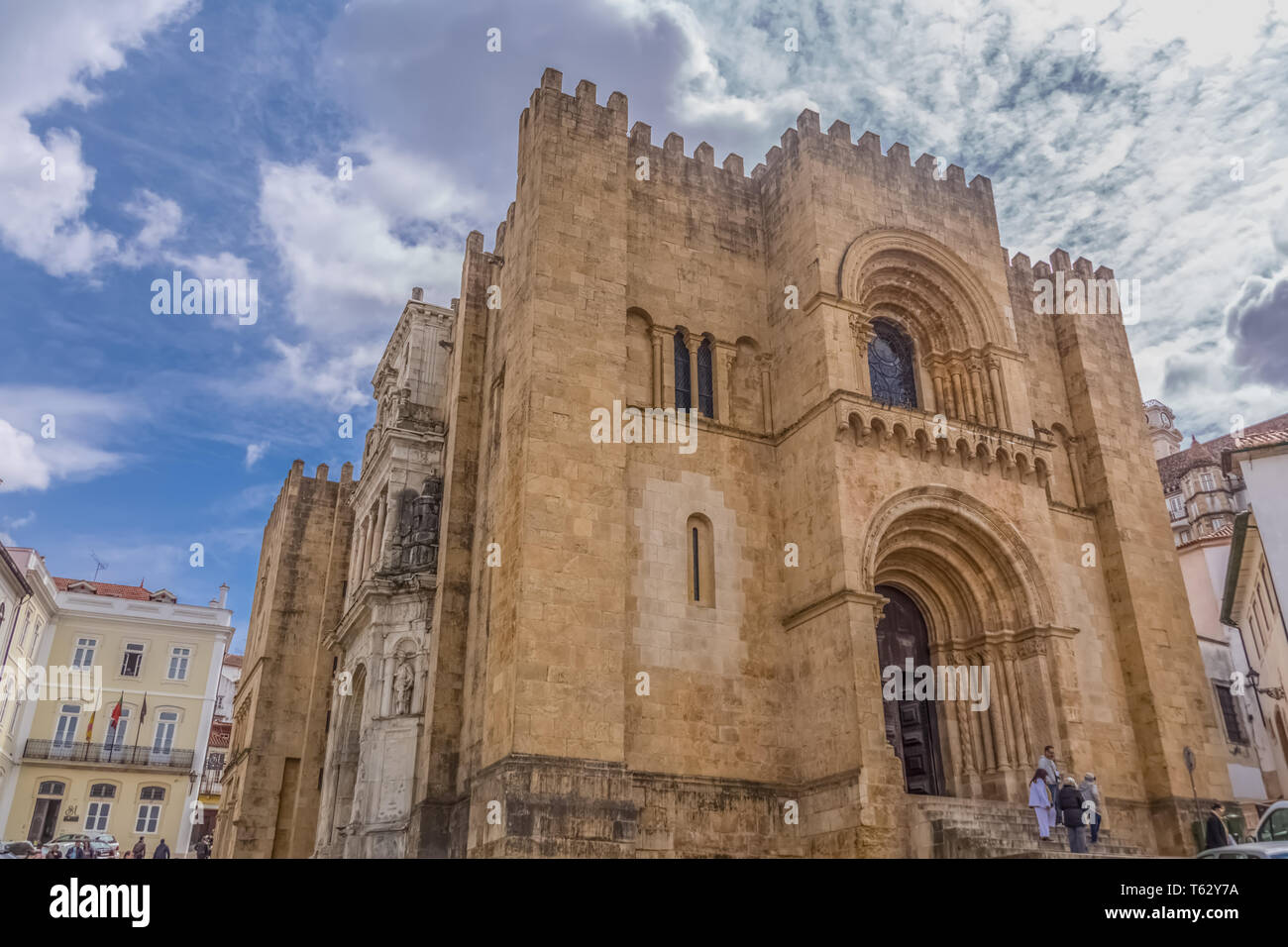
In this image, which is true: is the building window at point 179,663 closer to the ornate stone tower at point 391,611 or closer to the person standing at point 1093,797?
the ornate stone tower at point 391,611

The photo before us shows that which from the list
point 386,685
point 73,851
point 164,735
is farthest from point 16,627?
point 386,685

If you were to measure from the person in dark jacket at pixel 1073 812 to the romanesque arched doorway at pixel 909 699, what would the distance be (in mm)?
3197

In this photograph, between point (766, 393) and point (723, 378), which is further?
point (766, 393)

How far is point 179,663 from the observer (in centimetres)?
4278

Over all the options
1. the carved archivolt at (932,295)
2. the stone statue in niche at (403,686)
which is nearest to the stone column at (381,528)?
the stone statue in niche at (403,686)

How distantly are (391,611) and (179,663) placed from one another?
2734 cm

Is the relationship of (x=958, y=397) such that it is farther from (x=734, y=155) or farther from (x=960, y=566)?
(x=734, y=155)

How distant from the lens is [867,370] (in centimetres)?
1998

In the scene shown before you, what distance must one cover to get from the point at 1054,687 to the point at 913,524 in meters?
3.81

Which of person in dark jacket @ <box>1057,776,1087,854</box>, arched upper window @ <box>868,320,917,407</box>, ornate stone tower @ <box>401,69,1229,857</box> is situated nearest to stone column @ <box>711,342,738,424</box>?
ornate stone tower @ <box>401,69,1229,857</box>

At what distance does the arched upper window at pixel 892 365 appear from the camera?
21266 mm

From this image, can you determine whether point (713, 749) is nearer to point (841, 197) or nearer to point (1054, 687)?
point (1054, 687)
